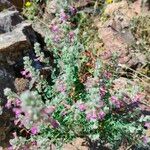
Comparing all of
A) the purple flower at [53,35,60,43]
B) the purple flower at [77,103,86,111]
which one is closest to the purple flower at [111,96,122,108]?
the purple flower at [77,103,86,111]

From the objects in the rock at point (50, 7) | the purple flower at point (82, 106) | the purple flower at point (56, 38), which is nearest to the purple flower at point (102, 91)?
the purple flower at point (82, 106)

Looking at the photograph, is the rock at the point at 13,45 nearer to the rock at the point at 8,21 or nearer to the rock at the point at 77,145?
the rock at the point at 8,21

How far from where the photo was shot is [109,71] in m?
3.79

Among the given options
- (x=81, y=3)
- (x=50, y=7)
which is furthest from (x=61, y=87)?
(x=81, y=3)

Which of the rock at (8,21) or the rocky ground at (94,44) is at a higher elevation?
the rock at (8,21)

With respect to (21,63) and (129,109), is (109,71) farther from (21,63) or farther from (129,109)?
(21,63)

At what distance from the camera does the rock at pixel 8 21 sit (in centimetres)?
491

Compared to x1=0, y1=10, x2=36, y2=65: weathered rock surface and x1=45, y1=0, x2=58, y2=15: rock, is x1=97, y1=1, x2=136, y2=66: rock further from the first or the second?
x1=0, y1=10, x2=36, y2=65: weathered rock surface

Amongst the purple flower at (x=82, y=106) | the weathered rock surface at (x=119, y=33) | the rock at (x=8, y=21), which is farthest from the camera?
the weathered rock surface at (x=119, y=33)

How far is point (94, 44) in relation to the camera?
5484 millimetres

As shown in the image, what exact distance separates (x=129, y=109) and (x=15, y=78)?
1.24 meters

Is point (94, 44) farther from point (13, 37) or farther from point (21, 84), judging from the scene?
point (21, 84)

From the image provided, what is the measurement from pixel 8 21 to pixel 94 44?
1125mm

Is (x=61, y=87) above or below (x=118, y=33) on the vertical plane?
above
